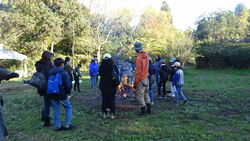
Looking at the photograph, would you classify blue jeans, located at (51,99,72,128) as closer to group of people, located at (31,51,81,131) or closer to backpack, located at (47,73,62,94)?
group of people, located at (31,51,81,131)

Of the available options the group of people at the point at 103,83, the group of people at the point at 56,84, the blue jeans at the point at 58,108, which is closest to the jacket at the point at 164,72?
the group of people at the point at 103,83

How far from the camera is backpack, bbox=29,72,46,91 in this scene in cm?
531

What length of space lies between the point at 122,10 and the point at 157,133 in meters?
28.1

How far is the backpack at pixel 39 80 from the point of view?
17.4ft

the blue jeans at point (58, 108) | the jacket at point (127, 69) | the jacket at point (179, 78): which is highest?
the jacket at point (127, 69)

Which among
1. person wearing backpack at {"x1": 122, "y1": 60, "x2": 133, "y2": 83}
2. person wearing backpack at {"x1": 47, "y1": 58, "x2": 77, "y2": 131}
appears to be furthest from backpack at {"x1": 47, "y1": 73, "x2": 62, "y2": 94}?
person wearing backpack at {"x1": 122, "y1": 60, "x2": 133, "y2": 83}

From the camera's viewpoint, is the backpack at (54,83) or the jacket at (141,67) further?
the jacket at (141,67)

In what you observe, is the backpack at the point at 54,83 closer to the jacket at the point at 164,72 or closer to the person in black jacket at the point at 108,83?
the person in black jacket at the point at 108,83

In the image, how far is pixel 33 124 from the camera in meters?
6.17

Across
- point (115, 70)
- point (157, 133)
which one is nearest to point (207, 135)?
point (157, 133)

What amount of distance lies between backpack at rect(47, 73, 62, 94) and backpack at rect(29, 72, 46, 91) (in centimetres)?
37

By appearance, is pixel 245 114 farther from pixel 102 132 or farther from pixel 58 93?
pixel 58 93

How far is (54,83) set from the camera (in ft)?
16.8

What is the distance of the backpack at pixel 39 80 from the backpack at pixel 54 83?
1.20ft
